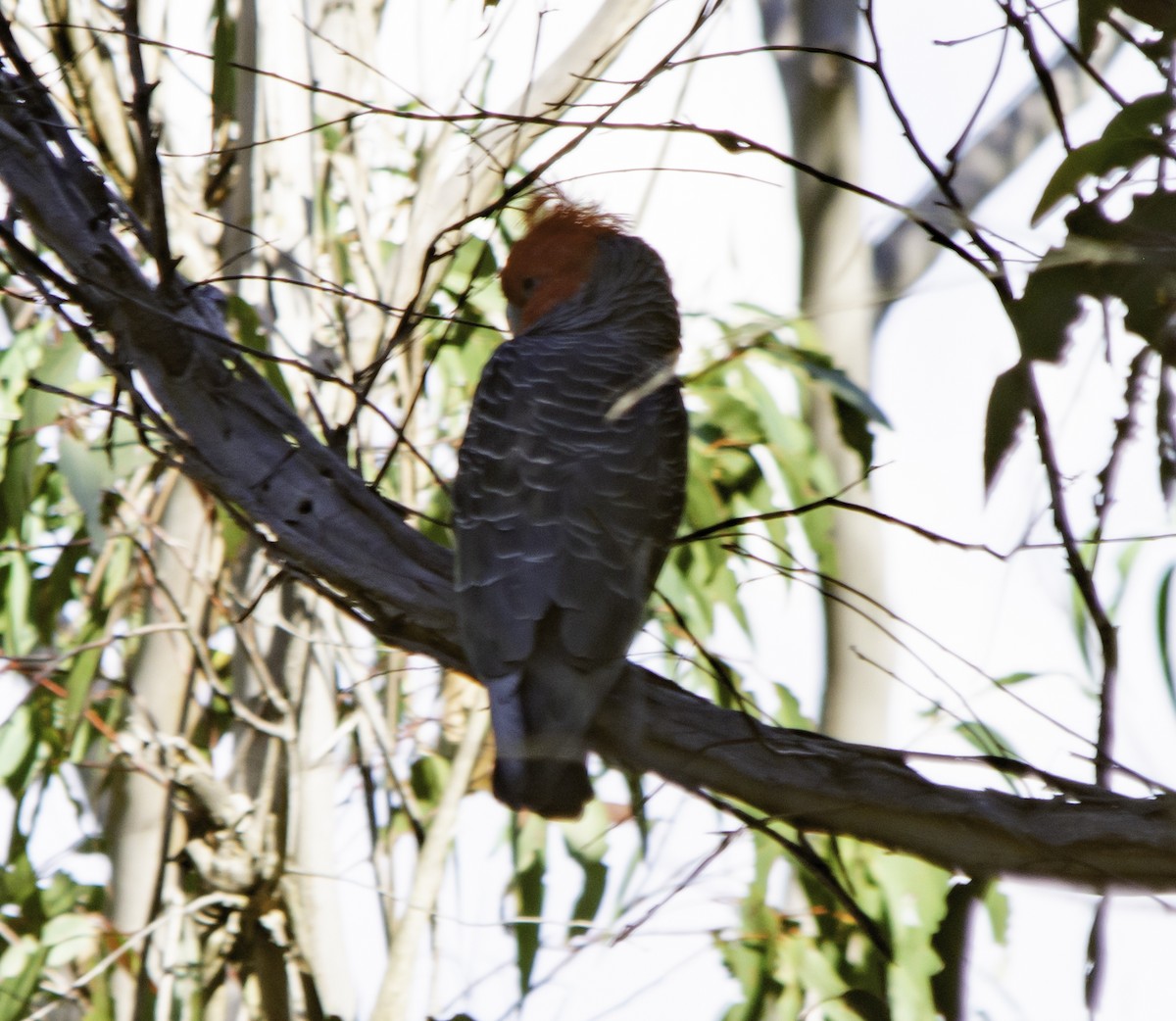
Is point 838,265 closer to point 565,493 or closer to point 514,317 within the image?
point 514,317

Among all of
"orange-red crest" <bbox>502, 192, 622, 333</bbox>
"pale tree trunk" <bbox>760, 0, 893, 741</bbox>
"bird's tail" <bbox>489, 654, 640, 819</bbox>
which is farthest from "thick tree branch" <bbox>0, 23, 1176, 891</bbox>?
"pale tree trunk" <bbox>760, 0, 893, 741</bbox>

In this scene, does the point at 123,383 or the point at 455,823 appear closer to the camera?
the point at 123,383

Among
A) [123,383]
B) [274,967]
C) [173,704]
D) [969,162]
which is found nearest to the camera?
[123,383]

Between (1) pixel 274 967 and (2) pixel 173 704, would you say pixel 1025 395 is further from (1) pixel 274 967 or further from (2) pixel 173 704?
(2) pixel 173 704

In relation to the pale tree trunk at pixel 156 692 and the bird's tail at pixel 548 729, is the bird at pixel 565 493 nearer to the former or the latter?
the bird's tail at pixel 548 729

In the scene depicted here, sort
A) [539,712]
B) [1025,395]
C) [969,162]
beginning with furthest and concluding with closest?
[969,162] < [539,712] < [1025,395]

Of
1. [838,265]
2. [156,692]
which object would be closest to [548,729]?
[156,692]

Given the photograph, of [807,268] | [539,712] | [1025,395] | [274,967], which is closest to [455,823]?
[274,967]

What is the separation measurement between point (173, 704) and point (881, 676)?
5.82ft

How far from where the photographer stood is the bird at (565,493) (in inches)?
58.9

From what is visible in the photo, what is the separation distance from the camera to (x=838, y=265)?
3.47 metres

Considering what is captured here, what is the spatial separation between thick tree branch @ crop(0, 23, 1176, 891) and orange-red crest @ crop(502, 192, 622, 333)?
86 centimetres

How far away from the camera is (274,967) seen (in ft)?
7.16

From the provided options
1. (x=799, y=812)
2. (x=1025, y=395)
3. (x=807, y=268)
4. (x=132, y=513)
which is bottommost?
(x=799, y=812)
